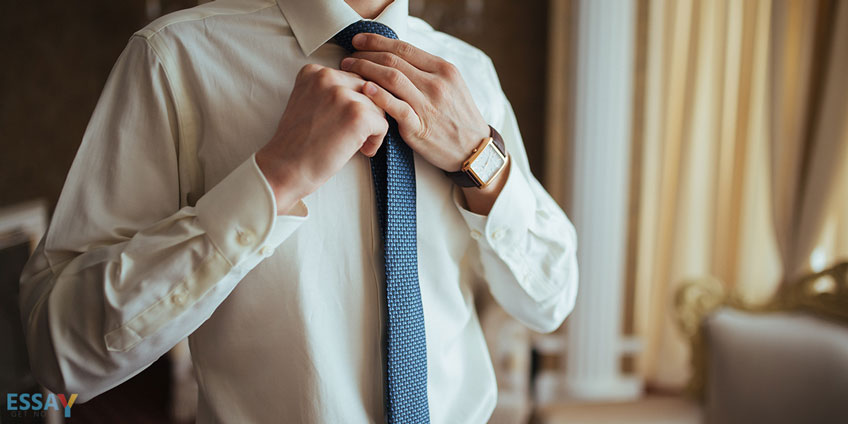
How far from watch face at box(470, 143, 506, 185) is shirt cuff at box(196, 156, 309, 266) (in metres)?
0.25

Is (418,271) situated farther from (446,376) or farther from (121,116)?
(121,116)

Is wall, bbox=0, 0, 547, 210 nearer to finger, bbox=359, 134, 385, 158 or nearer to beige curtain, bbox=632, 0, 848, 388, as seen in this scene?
beige curtain, bbox=632, 0, 848, 388

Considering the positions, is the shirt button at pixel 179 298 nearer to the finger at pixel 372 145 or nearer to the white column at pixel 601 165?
the finger at pixel 372 145

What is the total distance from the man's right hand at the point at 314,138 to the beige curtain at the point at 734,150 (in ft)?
6.12

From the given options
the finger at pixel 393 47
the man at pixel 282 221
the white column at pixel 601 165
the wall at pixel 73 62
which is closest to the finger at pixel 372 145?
the man at pixel 282 221

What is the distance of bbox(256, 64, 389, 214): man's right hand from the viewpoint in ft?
2.07

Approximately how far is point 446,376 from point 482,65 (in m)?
0.43

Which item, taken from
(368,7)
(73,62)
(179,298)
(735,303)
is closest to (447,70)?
(368,7)

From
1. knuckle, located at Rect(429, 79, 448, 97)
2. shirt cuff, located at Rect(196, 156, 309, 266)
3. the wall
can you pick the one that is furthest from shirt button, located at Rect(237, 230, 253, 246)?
the wall

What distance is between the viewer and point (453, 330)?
0.83 meters

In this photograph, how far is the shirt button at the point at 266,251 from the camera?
0.64 m

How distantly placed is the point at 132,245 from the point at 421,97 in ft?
1.12

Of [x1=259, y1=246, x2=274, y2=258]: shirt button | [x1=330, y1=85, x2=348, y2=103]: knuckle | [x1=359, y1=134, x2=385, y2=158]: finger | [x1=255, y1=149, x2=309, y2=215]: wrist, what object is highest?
[x1=330, y1=85, x2=348, y2=103]: knuckle

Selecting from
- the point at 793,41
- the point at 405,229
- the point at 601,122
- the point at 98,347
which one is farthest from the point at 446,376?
the point at 793,41
